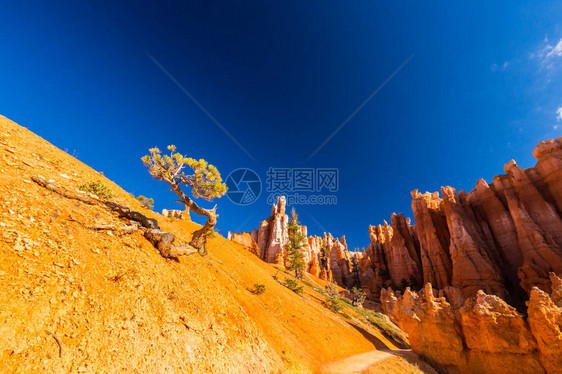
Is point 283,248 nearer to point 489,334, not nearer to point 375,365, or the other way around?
point 375,365

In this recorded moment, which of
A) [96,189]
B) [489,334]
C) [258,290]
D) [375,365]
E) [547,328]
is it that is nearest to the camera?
[96,189]

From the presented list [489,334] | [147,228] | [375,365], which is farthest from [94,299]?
[489,334]

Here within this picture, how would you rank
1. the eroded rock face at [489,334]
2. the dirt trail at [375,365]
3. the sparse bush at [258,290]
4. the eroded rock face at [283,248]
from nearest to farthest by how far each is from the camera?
the dirt trail at [375,365]
the eroded rock face at [489,334]
the sparse bush at [258,290]
the eroded rock face at [283,248]

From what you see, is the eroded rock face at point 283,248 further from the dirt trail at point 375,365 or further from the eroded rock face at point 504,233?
the dirt trail at point 375,365

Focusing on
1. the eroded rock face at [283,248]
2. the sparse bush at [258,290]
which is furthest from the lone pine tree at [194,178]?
the eroded rock face at [283,248]

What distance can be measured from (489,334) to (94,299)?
23971mm

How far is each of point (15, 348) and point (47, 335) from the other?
58 centimetres

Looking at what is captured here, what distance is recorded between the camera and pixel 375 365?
47.3ft

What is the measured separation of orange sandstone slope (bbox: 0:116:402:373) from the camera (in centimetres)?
456

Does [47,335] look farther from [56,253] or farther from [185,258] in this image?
[185,258]

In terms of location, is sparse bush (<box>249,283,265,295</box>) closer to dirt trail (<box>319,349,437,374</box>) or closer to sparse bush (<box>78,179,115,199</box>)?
dirt trail (<box>319,349,437,374</box>)

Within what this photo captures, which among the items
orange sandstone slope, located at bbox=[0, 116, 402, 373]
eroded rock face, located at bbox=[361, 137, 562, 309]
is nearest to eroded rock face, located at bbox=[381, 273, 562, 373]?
orange sandstone slope, located at bbox=[0, 116, 402, 373]

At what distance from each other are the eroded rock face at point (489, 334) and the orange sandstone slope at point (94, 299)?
498 inches

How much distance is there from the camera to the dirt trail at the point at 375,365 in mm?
12977
